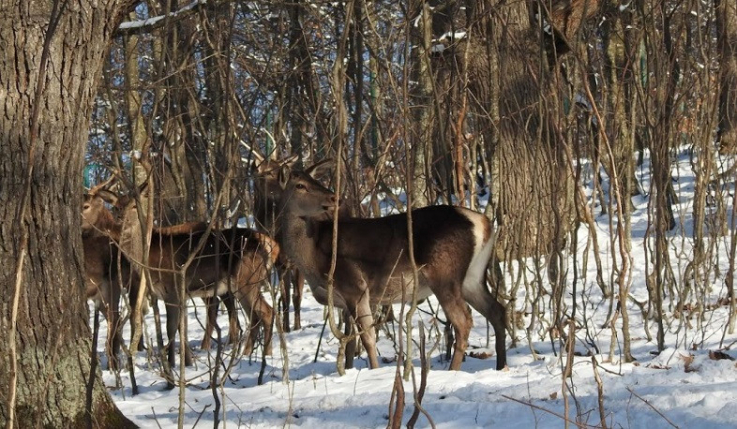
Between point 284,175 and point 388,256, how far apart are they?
1266 mm

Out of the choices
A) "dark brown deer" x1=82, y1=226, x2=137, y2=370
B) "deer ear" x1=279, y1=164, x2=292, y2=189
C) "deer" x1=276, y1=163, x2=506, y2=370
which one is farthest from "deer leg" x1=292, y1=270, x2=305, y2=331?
"deer ear" x1=279, y1=164, x2=292, y2=189

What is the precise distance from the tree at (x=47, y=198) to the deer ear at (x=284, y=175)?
11.0 ft

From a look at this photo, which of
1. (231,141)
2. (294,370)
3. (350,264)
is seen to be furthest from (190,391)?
(231,141)

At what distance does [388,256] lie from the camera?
8234 millimetres

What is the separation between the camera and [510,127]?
11.1m

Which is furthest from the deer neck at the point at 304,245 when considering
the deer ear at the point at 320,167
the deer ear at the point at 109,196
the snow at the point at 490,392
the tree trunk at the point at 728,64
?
the tree trunk at the point at 728,64

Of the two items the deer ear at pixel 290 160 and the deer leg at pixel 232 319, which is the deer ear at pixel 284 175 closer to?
the deer ear at pixel 290 160

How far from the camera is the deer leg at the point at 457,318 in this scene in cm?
763

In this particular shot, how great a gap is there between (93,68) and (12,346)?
1.82m

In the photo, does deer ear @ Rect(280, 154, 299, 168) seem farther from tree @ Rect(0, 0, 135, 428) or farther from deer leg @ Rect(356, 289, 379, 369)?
tree @ Rect(0, 0, 135, 428)

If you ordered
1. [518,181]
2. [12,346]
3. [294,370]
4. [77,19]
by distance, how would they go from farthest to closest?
[518,181]
[294,370]
[77,19]
[12,346]

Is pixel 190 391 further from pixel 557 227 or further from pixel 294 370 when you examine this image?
pixel 557 227

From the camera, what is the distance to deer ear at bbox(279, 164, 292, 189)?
27.9ft

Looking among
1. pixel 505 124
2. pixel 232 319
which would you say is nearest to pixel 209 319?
pixel 232 319
